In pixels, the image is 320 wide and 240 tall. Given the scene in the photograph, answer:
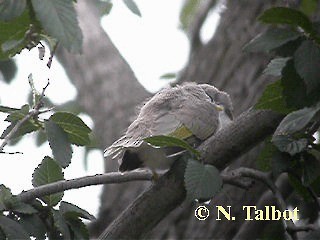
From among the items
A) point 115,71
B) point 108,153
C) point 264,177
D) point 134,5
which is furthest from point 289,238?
point 115,71

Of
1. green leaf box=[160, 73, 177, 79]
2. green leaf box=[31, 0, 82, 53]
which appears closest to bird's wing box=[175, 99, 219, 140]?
green leaf box=[31, 0, 82, 53]

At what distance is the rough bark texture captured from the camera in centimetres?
303

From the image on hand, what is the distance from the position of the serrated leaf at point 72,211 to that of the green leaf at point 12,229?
0.14m

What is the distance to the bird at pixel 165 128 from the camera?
6.31 feet

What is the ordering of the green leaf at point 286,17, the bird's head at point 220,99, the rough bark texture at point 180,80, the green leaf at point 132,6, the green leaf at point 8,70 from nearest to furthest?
the green leaf at point 286,17
the green leaf at point 132,6
the bird's head at point 220,99
the green leaf at point 8,70
the rough bark texture at point 180,80

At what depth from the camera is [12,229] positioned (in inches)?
63.0

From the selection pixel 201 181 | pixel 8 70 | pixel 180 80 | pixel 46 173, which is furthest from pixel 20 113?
pixel 180 80

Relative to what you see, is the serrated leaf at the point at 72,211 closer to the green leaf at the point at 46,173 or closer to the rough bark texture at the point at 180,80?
the green leaf at the point at 46,173

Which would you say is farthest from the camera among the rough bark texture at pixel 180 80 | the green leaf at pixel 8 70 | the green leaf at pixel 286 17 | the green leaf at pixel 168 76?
the green leaf at pixel 168 76

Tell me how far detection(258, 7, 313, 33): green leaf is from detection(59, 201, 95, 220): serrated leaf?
0.58 metres

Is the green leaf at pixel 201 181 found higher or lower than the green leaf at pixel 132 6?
lower

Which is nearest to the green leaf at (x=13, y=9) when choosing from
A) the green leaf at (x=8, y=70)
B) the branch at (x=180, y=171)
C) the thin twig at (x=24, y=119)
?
the thin twig at (x=24, y=119)

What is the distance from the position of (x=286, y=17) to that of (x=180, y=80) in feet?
6.73

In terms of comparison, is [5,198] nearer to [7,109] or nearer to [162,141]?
[7,109]
